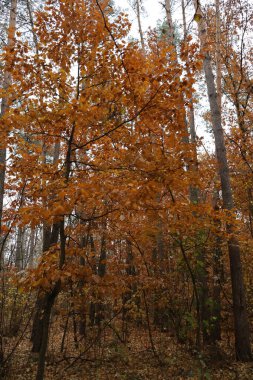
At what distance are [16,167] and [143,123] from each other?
173cm

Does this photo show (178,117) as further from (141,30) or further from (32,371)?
(141,30)

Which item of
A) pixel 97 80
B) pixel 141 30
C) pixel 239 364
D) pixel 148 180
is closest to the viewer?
pixel 148 180

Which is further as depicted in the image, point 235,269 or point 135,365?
point 235,269

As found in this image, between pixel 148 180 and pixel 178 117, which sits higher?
pixel 178 117

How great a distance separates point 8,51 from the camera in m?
3.62

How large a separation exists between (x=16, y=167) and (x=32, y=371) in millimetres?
4043

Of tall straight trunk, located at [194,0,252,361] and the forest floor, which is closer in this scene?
the forest floor

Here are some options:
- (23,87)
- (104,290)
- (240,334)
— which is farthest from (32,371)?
(23,87)

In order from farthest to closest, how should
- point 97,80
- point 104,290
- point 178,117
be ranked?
point 97,80 → point 178,117 → point 104,290

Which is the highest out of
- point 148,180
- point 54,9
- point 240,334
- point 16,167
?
point 54,9

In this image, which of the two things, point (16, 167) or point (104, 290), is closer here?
point (104, 290)

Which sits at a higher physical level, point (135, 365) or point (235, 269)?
point (235, 269)

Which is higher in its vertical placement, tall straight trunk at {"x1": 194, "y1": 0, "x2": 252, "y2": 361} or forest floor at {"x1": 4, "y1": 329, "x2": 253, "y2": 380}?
tall straight trunk at {"x1": 194, "y1": 0, "x2": 252, "y2": 361}

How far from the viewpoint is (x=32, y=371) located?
18.1 ft
